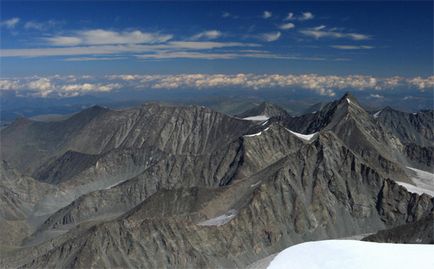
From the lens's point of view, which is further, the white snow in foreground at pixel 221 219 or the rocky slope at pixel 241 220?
the white snow in foreground at pixel 221 219

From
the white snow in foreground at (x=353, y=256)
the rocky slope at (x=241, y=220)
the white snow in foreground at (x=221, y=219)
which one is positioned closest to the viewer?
the white snow in foreground at (x=353, y=256)

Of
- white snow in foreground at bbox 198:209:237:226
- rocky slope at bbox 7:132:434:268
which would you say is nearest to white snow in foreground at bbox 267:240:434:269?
rocky slope at bbox 7:132:434:268

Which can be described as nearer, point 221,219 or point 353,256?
point 353,256

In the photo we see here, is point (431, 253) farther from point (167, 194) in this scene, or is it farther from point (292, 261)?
point (167, 194)

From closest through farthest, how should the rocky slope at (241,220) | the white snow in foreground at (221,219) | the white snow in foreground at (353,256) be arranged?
1. the white snow in foreground at (353,256)
2. the rocky slope at (241,220)
3. the white snow in foreground at (221,219)

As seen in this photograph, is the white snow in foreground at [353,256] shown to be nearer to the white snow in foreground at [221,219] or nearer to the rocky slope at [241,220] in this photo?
the rocky slope at [241,220]

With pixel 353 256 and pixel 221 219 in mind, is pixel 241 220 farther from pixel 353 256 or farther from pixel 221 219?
pixel 353 256

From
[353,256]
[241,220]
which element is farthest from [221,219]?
[353,256]

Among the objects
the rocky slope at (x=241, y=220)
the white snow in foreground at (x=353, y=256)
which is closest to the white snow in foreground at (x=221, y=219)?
the rocky slope at (x=241, y=220)
